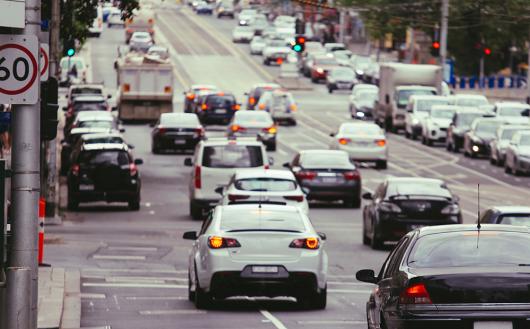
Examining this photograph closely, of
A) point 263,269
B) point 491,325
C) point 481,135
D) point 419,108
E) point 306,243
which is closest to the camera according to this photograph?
point 491,325

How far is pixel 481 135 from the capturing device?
62781 millimetres

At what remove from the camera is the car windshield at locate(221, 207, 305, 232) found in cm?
2219

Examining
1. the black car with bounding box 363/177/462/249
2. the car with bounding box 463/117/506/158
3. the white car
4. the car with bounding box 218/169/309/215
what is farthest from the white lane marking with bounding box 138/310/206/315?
the car with bounding box 463/117/506/158

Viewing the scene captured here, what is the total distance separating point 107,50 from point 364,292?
94.2m

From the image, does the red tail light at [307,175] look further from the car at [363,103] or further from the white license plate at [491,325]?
the car at [363,103]

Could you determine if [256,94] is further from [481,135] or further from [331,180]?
[331,180]

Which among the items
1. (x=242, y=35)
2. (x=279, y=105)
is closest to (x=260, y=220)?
(x=279, y=105)

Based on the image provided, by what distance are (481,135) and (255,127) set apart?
8.09m

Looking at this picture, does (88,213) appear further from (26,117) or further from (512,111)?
(512,111)

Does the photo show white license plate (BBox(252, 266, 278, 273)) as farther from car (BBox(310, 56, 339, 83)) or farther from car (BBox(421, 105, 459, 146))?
car (BBox(310, 56, 339, 83))

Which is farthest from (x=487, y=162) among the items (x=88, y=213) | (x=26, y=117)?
(x=26, y=117)

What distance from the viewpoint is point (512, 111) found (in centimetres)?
6981

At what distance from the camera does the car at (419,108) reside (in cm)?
7012

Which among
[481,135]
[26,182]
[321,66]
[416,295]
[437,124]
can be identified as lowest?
[321,66]
